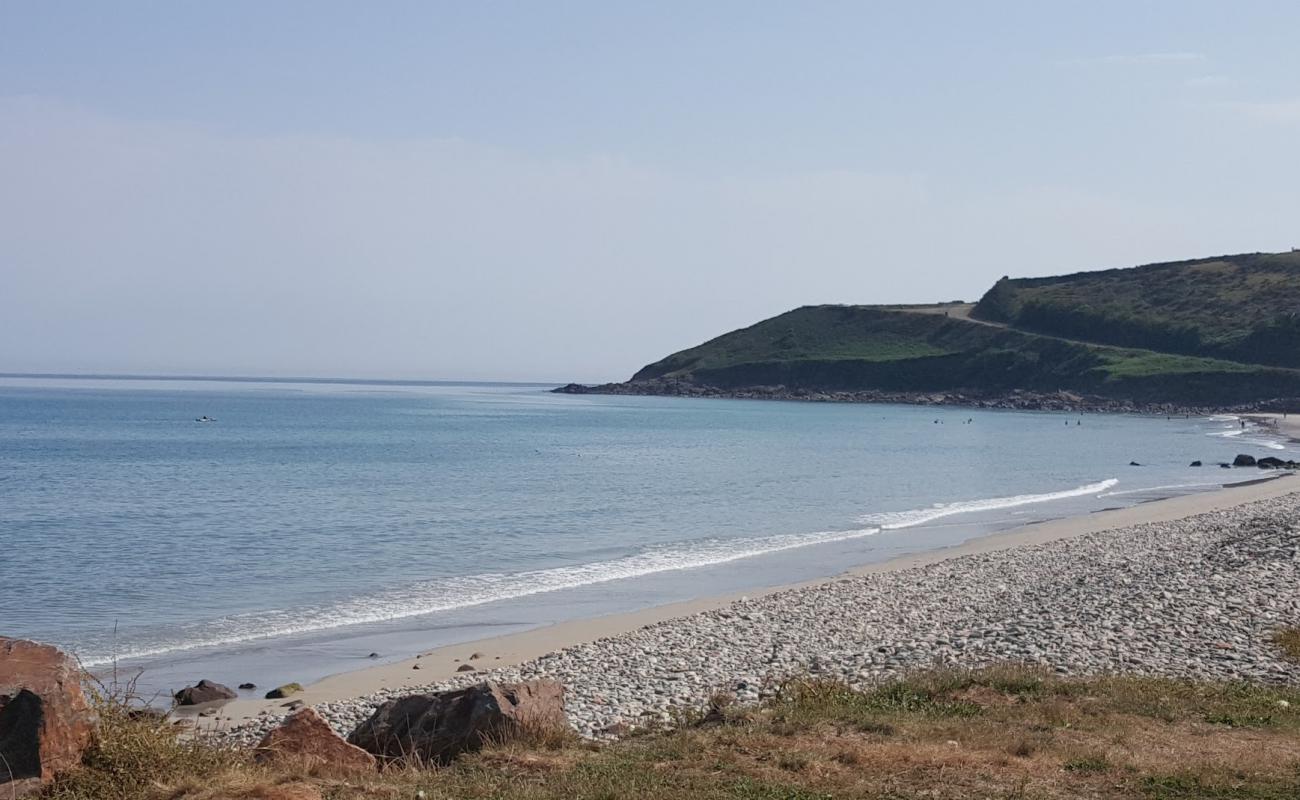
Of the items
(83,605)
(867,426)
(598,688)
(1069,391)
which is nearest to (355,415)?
(867,426)

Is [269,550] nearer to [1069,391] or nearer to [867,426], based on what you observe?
[867,426]

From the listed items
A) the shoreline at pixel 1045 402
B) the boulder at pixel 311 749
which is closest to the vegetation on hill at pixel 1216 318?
the shoreline at pixel 1045 402

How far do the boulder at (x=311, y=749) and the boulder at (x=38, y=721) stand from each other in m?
1.60

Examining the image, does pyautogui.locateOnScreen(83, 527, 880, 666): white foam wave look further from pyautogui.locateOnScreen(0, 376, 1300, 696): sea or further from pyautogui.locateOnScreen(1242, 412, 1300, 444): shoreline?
pyautogui.locateOnScreen(1242, 412, 1300, 444): shoreline

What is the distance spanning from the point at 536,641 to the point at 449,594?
568 cm

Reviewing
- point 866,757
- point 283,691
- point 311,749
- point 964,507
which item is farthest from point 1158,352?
point 311,749

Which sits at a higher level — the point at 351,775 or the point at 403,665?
the point at 351,775

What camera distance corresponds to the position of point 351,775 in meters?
9.48

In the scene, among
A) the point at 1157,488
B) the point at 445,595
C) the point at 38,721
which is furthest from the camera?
the point at 1157,488

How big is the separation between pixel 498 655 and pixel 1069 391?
166m

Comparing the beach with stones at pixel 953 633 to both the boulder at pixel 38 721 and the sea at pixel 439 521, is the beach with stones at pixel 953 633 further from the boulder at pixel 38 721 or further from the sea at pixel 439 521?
the boulder at pixel 38 721

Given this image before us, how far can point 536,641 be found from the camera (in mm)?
22016

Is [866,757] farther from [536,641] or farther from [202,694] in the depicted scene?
[536,641]

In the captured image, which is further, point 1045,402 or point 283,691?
point 1045,402
